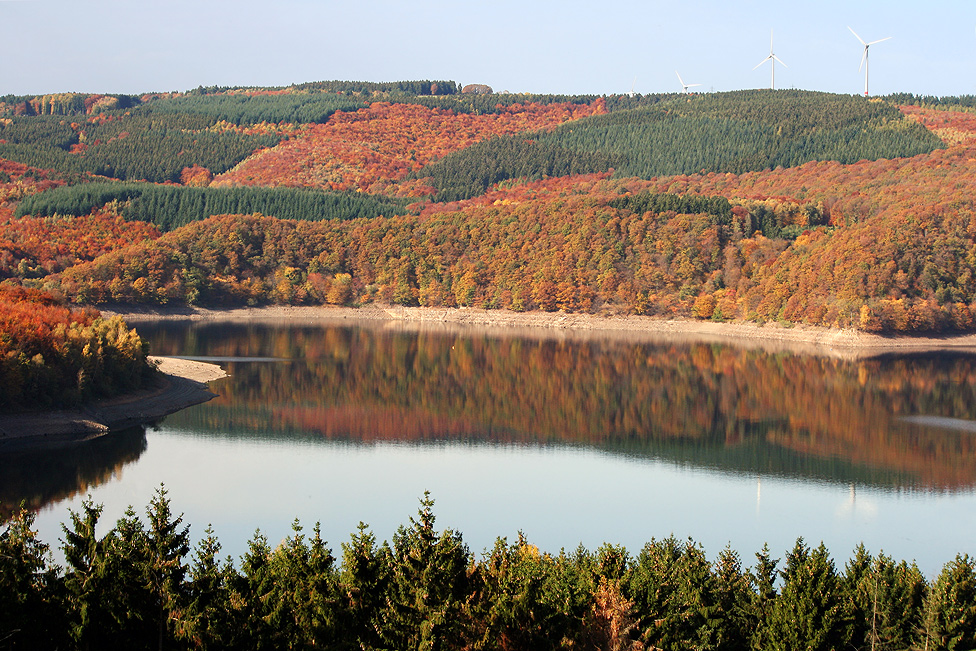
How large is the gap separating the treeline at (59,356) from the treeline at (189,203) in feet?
321

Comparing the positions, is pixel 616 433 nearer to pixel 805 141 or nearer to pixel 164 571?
pixel 164 571

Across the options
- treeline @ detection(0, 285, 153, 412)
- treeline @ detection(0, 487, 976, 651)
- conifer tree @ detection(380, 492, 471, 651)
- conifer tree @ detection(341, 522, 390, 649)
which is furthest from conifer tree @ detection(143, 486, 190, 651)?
treeline @ detection(0, 285, 153, 412)

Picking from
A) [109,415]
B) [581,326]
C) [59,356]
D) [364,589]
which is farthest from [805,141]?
[364,589]

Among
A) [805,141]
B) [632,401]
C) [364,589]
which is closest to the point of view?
[364,589]

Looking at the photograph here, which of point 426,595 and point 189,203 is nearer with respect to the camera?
point 426,595

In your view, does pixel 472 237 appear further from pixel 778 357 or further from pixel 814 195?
pixel 778 357

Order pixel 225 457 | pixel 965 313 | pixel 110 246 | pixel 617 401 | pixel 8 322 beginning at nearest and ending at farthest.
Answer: pixel 225 457, pixel 8 322, pixel 617 401, pixel 965 313, pixel 110 246

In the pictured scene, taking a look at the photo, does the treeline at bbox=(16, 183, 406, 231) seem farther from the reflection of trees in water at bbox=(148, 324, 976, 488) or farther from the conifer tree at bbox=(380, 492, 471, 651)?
the conifer tree at bbox=(380, 492, 471, 651)

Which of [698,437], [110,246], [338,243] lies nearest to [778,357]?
[698,437]

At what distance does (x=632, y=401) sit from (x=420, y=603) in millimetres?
53472

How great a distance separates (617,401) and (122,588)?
54.4m

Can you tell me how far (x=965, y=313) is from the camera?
118m

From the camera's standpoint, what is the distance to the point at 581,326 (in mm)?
137875

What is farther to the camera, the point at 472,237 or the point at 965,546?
the point at 472,237
